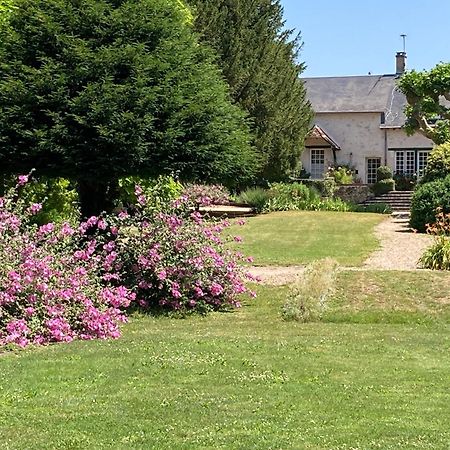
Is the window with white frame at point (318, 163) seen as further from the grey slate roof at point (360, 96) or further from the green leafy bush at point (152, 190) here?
the green leafy bush at point (152, 190)

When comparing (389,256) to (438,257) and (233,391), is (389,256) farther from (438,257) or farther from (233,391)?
(233,391)

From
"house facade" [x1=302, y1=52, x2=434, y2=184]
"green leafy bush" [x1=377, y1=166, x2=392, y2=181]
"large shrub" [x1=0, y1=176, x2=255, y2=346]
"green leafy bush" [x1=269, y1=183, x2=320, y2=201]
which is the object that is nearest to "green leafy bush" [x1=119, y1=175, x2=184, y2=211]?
"large shrub" [x1=0, y1=176, x2=255, y2=346]

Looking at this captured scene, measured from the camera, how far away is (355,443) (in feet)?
16.3

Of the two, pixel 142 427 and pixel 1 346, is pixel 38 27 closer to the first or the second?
pixel 1 346

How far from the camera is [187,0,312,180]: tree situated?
29172 millimetres

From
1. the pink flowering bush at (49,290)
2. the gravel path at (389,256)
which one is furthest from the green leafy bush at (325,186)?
the pink flowering bush at (49,290)

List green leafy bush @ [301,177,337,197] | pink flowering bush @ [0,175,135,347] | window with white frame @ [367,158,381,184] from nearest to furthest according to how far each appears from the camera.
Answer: pink flowering bush @ [0,175,135,347]
green leafy bush @ [301,177,337,197]
window with white frame @ [367,158,381,184]

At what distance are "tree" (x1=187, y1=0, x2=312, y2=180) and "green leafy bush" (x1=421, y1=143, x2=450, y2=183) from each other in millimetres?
6505

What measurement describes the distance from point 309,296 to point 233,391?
228 inches

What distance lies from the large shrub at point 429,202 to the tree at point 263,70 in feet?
24.1

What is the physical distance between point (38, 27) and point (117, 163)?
2444mm

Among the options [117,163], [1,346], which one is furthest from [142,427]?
[117,163]

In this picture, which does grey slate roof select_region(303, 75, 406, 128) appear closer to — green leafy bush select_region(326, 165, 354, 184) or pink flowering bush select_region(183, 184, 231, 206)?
green leafy bush select_region(326, 165, 354, 184)

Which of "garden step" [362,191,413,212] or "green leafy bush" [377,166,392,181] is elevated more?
"green leafy bush" [377,166,392,181]
